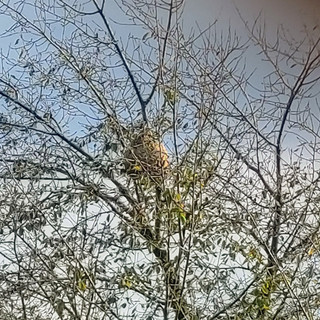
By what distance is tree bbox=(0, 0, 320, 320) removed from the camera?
70.2 inches

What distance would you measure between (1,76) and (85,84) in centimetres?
34

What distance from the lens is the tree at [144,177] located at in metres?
1.78

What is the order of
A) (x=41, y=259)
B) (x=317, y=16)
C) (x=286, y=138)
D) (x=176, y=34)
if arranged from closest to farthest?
(x=41, y=259)
(x=176, y=34)
(x=286, y=138)
(x=317, y=16)

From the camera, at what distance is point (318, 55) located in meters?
2.38

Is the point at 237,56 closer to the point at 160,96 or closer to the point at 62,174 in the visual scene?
the point at 160,96

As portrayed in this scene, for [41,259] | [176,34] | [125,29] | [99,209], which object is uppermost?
[125,29]

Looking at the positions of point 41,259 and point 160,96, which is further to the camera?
point 160,96

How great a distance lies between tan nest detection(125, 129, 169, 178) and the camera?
1.85m

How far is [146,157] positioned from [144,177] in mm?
65

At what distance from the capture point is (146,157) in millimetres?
1865

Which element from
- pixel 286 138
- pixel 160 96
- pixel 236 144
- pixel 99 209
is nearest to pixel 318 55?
pixel 286 138

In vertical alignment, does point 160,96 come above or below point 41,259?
above

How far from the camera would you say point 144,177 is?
1.85 metres

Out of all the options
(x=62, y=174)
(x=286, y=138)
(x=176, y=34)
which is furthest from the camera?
(x=286, y=138)
